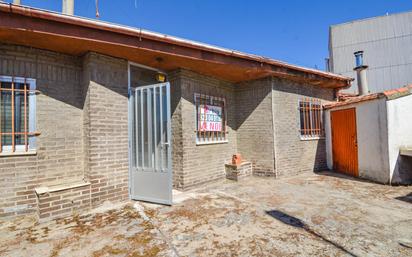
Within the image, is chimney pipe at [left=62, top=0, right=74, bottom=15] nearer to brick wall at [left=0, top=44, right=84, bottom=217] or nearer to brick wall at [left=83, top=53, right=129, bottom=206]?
brick wall at [left=0, top=44, right=84, bottom=217]

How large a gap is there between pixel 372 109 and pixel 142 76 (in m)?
6.34

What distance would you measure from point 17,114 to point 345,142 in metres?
8.44

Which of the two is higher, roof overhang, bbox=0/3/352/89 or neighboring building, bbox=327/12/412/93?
neighboring building, bbox=327/12/412/93

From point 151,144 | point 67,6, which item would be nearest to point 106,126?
point 151,144

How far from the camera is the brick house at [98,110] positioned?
3.69 meters

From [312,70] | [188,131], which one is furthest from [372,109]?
[188,131]

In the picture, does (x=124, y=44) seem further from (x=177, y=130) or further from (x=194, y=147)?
(x=194, y=147)

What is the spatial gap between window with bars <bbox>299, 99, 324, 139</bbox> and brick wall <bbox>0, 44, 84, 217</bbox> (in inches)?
257

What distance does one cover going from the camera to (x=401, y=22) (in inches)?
605

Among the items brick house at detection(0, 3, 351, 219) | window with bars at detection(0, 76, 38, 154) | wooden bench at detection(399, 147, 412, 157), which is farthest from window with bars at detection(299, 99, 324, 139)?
window with bars at detection(0, 76, 38, 154)

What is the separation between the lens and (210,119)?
636cm

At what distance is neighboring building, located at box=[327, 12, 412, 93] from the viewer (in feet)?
50.1

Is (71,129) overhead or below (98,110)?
below

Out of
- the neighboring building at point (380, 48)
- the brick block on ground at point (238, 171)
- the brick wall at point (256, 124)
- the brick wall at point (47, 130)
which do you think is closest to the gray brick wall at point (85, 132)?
the brick wall at point (47, 130)
